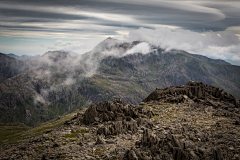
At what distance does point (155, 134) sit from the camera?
144 feet

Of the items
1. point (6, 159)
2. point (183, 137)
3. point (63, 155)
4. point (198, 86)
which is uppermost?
point (198, 86)

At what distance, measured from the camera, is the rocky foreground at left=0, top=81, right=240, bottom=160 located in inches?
1238

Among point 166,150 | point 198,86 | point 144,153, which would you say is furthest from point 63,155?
point 198,86

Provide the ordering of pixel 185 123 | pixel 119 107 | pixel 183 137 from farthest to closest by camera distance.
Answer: pixel 119 107 → pixel 185 123 → pixel 183 137

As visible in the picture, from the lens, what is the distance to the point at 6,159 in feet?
122

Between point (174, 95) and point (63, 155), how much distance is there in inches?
2589

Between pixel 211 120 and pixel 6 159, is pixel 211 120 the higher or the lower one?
the higher one

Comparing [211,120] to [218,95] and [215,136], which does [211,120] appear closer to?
[215,136]

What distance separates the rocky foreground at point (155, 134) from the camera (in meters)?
31.4

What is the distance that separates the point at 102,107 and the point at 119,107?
7.76m

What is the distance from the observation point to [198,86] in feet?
271

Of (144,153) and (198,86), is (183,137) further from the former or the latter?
(198,86)

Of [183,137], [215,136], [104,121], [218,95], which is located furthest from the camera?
[218,95]

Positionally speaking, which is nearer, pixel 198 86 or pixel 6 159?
pixel 6 159
